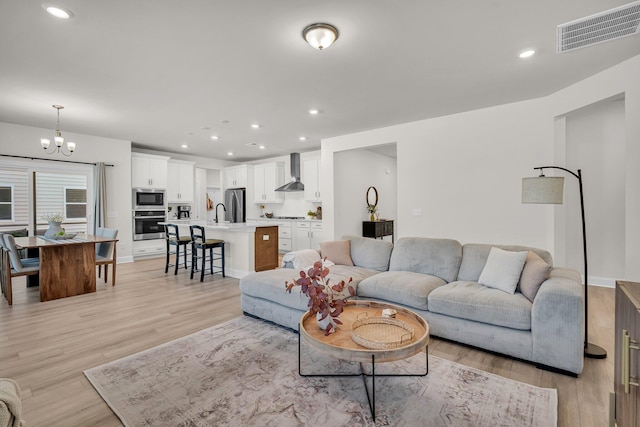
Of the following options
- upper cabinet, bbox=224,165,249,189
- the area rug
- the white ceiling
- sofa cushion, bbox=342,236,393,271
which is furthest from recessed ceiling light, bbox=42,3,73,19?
upper cabinet, bbox=224,165,249,189

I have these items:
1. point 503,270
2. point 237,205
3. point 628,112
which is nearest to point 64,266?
point 237,205

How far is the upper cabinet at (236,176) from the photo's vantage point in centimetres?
915

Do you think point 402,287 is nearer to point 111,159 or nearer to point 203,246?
point 203,246

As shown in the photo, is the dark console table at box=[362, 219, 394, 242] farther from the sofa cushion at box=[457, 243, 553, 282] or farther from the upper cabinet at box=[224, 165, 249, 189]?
the sofa cushion at box=[457, 243, 553, 282]

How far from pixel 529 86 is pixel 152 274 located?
6.64m

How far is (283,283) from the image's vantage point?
322 cm

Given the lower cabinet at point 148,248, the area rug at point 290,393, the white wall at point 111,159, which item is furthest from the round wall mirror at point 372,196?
the white wall at point 111,159

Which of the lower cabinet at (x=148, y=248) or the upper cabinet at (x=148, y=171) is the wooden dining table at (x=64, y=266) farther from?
the upper cabinet at (x=148, y=171)

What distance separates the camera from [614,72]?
3.32 m

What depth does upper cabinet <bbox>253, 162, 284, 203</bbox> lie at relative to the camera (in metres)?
8.66

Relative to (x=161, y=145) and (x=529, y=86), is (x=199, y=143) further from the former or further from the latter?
(x=529, y=86)

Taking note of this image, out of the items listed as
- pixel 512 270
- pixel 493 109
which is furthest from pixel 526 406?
pixel 493 109

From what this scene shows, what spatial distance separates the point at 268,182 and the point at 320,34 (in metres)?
6.43

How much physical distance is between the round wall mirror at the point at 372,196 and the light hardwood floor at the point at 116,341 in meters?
4.17
